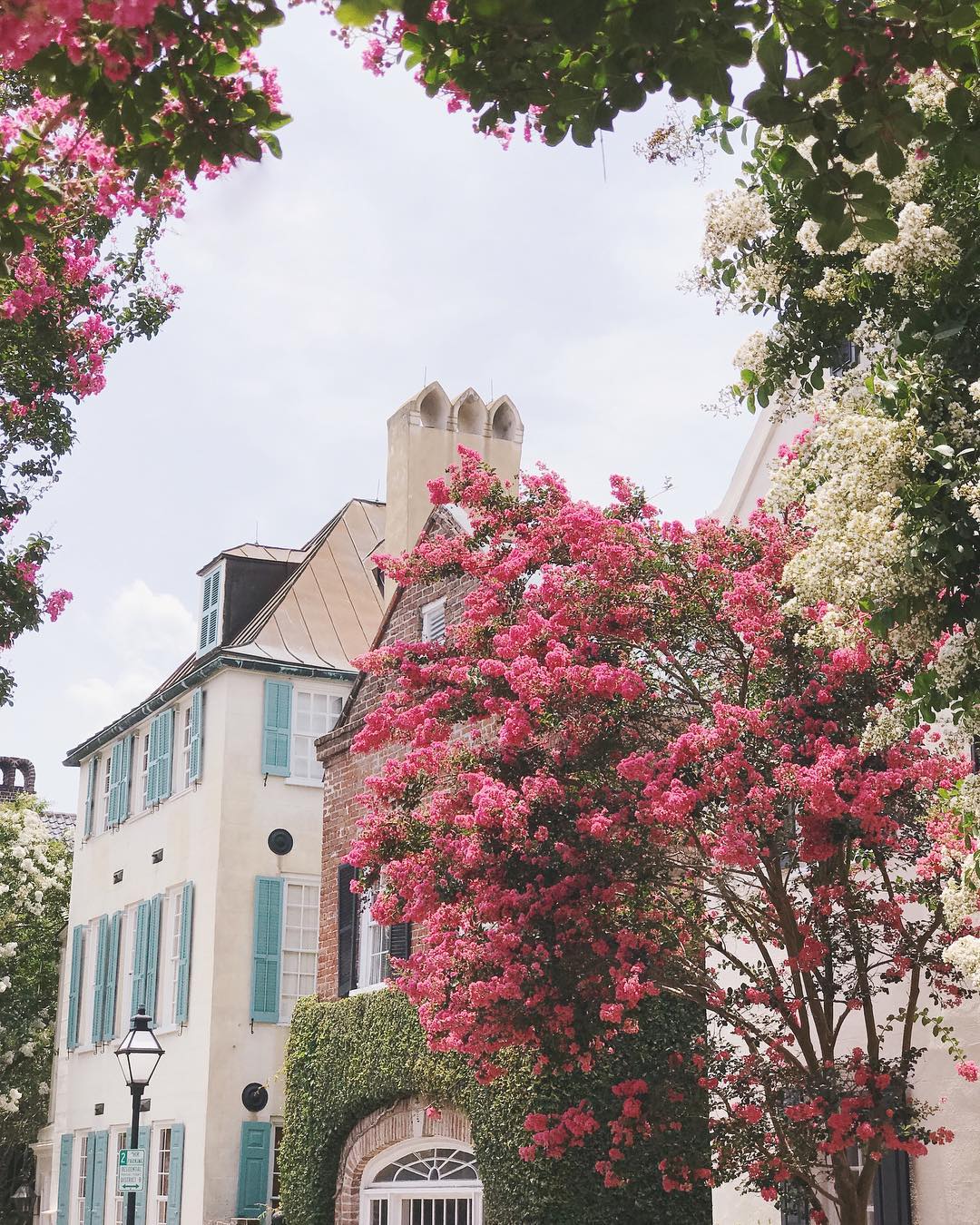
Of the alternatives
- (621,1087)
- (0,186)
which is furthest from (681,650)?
(0,186)

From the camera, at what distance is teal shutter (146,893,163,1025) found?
24125 millimetres

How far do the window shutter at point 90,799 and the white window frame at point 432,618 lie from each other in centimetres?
1137

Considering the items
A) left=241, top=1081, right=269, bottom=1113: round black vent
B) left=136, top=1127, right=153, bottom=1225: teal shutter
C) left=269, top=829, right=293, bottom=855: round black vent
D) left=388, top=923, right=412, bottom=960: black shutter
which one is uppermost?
left=269, top=829, right=293, bottom=855: round black vent

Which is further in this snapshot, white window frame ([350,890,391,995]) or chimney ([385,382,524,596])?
chimney ([385,382,524,596])

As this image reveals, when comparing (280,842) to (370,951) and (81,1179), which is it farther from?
(81,1179)

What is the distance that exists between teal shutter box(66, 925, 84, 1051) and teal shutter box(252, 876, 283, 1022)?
611 cm

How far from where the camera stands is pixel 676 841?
11727mm

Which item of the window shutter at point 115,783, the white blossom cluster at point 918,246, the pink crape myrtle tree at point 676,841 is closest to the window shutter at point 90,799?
the window shutter at point 115,783

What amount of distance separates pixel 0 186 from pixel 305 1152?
15880 millimetres

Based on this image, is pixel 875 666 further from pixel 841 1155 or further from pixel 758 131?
pixel 758 131

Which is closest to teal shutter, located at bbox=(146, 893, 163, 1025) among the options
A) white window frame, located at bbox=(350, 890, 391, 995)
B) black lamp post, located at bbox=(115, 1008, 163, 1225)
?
white window frame, located at bbox=(350, 890, 391, 995)

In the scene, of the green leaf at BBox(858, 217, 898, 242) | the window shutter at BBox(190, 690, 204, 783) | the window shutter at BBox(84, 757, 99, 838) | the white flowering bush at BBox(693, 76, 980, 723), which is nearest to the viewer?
the green leaf at BBox(858, 217, 898, 242)

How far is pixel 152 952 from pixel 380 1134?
7.20 meters

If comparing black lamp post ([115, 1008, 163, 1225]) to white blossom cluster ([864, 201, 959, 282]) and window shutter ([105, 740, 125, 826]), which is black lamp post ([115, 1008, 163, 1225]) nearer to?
white blossom cluster ([864, 201, 959, 282])
